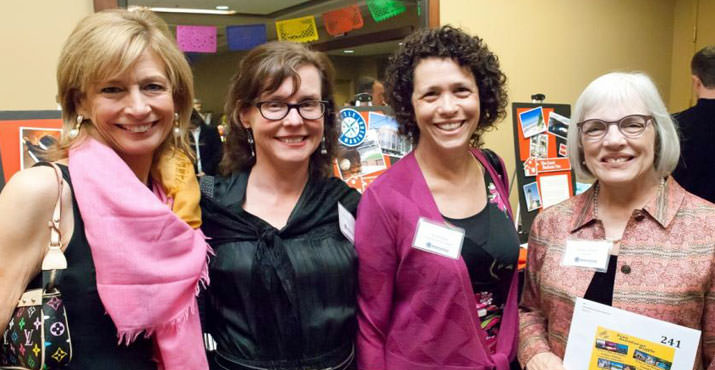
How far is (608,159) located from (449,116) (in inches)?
18.4

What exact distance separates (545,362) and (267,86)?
3.65 feet

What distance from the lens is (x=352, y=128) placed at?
2613mm

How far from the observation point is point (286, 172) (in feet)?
5.10

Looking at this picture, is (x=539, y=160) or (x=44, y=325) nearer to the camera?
(x=44, y=325)

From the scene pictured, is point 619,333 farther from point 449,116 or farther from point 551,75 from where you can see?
point 551,75

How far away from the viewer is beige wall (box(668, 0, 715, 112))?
5082 millimetres

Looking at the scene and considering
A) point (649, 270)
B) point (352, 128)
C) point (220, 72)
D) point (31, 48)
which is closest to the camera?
point (649, 270)

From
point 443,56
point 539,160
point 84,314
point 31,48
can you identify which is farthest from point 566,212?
point 31,48

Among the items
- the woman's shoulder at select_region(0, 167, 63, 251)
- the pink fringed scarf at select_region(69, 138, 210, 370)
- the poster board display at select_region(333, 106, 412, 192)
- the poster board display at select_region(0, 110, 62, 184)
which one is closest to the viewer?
the woman's shoulder at select_region(0, 167, 63, 251)

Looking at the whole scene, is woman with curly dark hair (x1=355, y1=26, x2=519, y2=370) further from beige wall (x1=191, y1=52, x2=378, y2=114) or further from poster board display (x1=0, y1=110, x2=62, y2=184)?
poster board display (x1=0, y1=110, x2=62, y2=184)

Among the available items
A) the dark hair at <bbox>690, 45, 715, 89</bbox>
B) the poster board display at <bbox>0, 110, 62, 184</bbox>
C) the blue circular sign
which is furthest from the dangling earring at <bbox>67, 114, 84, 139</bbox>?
the dark hair at <bbox>690, 45, 715, 89</bbox>

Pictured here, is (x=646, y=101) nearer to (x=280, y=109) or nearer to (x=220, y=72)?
(x=280, y=109)

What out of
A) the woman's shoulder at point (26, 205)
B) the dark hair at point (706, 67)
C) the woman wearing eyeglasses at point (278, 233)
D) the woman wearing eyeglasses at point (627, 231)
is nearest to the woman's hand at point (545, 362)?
the woman wearing eyeglasses at point (627, 231)

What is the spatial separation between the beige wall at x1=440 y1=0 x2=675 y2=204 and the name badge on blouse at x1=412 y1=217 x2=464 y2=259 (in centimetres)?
235
